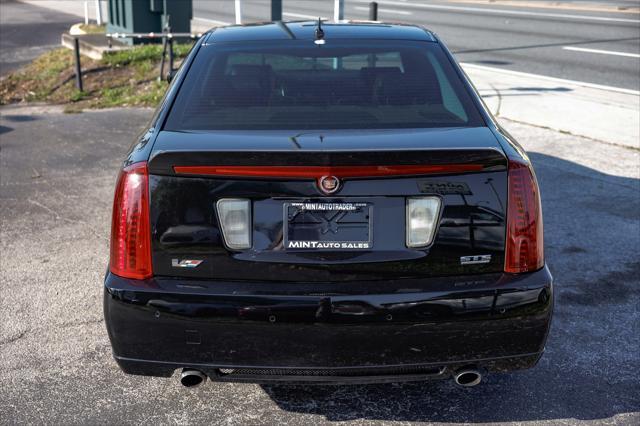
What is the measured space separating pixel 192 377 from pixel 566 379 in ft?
6.22

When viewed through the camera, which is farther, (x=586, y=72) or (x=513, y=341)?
(x=586, y=72)

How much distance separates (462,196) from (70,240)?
3764mm

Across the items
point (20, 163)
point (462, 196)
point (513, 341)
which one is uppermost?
point (462, 196)

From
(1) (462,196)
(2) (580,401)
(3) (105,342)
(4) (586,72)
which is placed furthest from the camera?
(4) (586,72)

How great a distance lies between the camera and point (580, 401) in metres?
3.83

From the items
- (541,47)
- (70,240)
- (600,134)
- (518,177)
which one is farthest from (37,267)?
(541,47)

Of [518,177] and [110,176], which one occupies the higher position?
[518,177]

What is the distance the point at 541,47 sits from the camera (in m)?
17.8

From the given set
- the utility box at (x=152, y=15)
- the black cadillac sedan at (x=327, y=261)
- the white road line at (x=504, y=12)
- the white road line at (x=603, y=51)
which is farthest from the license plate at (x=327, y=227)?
the white road line at (x=504, y=12)

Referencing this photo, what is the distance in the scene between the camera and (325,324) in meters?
3.14

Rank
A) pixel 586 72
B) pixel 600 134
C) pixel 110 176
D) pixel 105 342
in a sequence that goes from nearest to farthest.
Result: pixel 105 342, pixel 110 176, pixel 600 134, pixel 586 72

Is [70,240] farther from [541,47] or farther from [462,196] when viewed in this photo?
[541,47]

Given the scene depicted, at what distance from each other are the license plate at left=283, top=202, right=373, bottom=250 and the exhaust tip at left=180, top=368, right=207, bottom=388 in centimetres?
64

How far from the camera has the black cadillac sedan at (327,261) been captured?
3.12 m
